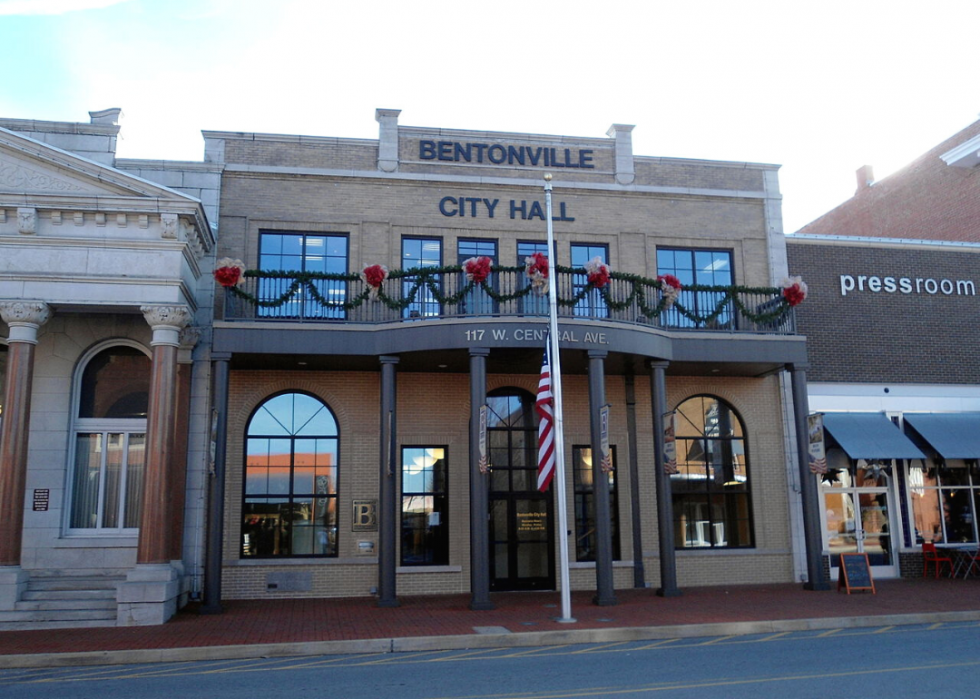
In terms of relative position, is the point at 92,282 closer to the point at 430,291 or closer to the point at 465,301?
the point at 430,291

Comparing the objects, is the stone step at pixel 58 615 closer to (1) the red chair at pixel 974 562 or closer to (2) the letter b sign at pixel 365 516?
(2) the letter b sign at pixel 365 516

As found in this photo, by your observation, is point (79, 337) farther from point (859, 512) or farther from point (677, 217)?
point (859, 512)

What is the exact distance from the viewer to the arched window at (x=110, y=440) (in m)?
17.2

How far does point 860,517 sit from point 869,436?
199 cm

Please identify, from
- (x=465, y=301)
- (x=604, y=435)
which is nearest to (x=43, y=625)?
(x=465, y=301)

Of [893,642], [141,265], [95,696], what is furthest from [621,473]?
[95,696]

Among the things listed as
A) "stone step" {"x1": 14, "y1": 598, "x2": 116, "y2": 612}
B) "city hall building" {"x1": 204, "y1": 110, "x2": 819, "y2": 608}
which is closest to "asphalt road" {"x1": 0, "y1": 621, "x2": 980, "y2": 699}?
"stone step" {"x1": 14, "y1": 598, "x2": 116, "y2": 612}

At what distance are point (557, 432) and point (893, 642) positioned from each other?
18.5ft

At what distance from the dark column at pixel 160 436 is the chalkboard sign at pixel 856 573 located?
1290cm

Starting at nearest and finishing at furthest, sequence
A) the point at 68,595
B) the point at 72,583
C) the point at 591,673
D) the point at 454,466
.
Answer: the point at 591,673
the point at 68,595
the point at 72,583
the point at 454,466

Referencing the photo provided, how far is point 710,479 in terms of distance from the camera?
20062 millimetres

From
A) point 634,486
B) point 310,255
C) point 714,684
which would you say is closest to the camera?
point 714,684

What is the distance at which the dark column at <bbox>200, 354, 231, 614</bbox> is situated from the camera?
1579cm

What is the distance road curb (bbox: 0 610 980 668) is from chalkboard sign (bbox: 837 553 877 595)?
3.27m
